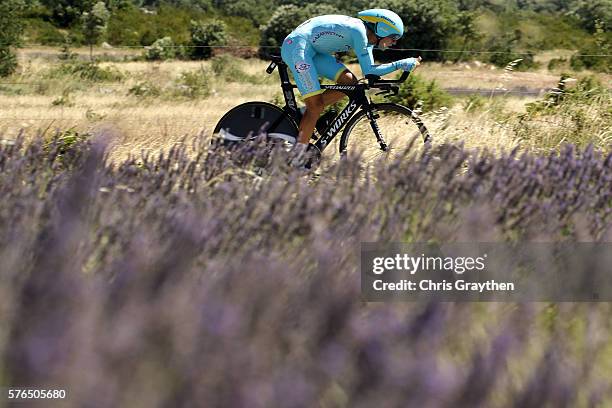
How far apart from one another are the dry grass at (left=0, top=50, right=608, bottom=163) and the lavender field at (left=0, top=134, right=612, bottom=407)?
632mm

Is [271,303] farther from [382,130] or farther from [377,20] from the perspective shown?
[382,130]

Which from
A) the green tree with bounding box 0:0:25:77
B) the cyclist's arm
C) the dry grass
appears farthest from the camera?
the green tree with bounding box 0:0:25:77

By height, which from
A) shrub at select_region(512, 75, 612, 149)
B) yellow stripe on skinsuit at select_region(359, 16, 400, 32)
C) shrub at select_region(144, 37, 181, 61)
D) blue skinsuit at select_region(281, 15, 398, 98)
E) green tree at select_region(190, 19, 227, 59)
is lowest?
shrub at select_region(512, 75, 612, 149)

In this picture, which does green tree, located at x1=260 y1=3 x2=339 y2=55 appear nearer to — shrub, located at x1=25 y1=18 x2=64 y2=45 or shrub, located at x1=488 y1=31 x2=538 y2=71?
shrub, located at x1=488 y1=31 x2=538 y2=71

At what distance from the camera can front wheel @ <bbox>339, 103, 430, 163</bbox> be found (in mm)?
5926

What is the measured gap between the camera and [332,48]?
609 cm

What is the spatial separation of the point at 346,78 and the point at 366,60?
0.35 meters

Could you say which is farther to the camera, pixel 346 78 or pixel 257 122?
pixel 257 122

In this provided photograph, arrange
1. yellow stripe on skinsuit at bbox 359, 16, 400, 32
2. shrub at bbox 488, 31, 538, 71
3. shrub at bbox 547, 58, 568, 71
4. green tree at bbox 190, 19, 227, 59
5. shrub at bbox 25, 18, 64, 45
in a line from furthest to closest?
shrub at bbox 25, 18, 64, 45 < green tree at bbox 190, 19, 227, 59 < shrub at bbox 488, 31, 538, 71 < shrub at bbox 547, 58, 568, 71 < yellow stripe on skinsuit at bbox 359, 16, 400, 32

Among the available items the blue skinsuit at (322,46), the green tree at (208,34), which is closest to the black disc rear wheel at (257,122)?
the blue skinsuit at (322,46)

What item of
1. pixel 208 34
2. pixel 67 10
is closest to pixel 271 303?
pixel 208 34

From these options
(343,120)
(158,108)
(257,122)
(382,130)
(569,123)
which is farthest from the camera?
(158,108)

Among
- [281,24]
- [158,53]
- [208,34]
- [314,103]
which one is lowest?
[314,103]

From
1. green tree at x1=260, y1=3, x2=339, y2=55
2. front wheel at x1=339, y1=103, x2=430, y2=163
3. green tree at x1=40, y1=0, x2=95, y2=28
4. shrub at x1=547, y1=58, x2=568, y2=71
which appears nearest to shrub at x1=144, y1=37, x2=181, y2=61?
green tree at x1=260, y1=3, x2=339, y2=55
